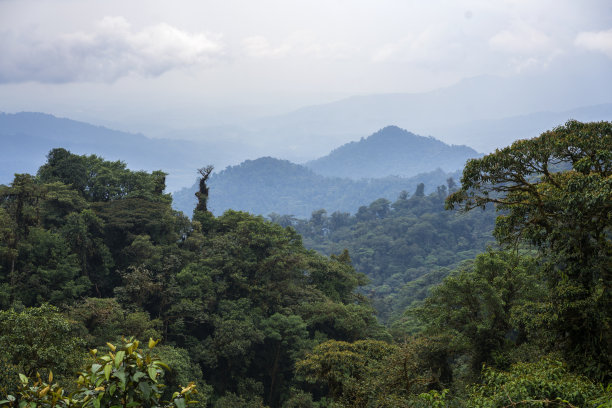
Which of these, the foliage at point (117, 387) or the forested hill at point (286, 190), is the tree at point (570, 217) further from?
the forested hill at point (286, 190)

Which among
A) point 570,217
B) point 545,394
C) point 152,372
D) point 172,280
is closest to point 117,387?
point 152,372

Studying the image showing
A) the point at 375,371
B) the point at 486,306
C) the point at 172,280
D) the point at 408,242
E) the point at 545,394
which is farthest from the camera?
the point at 408,242

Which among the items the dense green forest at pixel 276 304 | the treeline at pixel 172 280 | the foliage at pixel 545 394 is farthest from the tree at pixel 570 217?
the treeline at pixel 172 280

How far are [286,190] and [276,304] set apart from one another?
429 feet

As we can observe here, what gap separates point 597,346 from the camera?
6.88 m

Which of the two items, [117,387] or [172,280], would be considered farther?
[172,280]

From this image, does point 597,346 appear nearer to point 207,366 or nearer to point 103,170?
point 207,366

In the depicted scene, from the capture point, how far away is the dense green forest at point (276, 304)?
6289 millimetres

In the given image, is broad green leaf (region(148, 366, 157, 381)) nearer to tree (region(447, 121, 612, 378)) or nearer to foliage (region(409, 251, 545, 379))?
tree (region(447, 121, 612, 378))

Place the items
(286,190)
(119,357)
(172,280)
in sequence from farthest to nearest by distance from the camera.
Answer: (286,190) → (172,280) → (119,357)

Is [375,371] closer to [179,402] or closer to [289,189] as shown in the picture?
[179,402]

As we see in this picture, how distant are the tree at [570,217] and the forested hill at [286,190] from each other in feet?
427

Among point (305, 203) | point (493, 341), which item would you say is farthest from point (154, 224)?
point (305, 203)

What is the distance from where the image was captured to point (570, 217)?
22.8 feet
